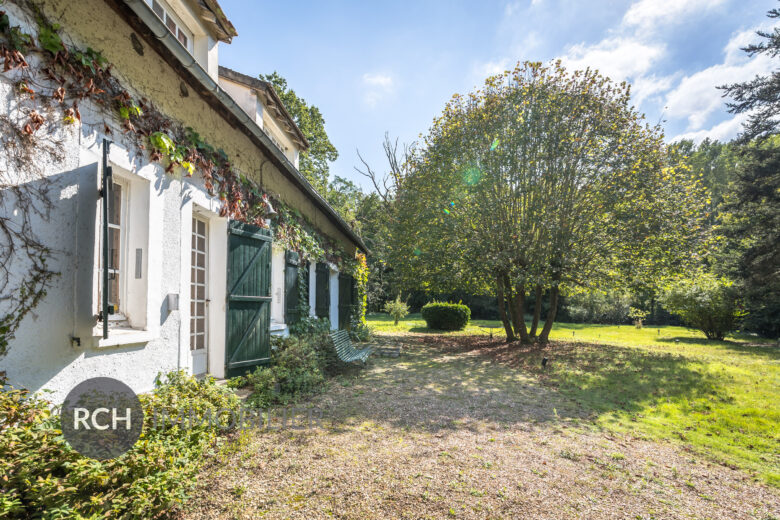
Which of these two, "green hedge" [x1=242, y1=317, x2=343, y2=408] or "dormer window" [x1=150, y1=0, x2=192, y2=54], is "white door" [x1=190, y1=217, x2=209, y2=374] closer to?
"green hedge" [x1=242, y1=317, x2=343, y2=408]

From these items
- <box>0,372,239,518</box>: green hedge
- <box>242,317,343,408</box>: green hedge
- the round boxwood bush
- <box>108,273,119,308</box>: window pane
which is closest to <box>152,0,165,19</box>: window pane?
<box>108,273,119,308</box>: window pane

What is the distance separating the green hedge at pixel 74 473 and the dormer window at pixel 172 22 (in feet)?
15.0

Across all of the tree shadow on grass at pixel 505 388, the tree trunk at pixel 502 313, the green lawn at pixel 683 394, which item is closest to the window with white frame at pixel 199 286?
the tree shadow on grass at pixel 505 388

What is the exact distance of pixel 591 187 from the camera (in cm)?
1009

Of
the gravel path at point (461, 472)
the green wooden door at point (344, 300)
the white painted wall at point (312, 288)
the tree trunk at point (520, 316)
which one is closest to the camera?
the gravel path at point (461, 472)

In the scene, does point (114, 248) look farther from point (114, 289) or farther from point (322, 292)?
point (322, 292)

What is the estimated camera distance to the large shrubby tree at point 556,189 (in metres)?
9.74

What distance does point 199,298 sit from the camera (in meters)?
5.16

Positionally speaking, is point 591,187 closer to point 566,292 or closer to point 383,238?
point 566,292

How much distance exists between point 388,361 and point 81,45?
7813 millimetres

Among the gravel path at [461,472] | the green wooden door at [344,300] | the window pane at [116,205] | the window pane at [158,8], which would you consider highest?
the window pane at [158,8]

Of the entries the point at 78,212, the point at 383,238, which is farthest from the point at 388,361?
the point at 78,212

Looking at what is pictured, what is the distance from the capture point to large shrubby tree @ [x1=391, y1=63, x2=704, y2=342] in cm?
974

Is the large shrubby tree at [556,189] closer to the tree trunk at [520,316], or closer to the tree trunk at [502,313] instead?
the tree trunk at [502,313]
